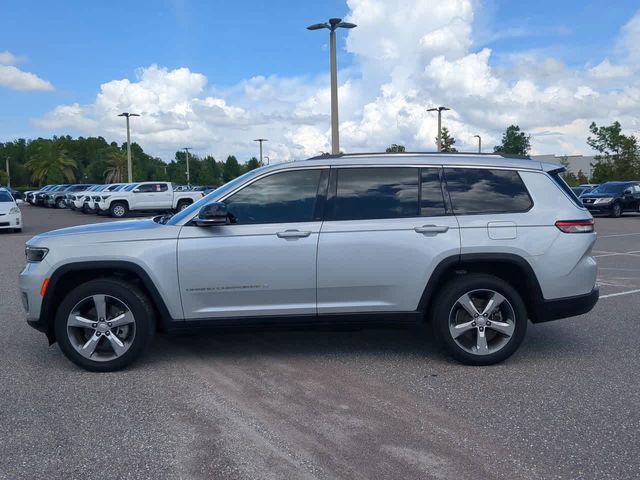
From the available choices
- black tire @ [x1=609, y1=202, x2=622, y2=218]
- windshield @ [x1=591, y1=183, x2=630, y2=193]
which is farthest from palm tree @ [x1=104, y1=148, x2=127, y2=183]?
black tire @ [x1=609, y1=202, x2=622, y2=218]

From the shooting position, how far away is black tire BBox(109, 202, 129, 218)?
30.8 metres

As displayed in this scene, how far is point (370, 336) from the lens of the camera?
645 centimetres

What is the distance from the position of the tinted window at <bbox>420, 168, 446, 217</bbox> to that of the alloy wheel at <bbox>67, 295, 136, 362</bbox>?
2.62 m

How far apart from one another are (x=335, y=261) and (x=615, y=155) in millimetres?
48200

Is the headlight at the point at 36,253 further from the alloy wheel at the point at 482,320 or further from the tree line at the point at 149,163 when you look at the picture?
the tree line at the point at 149,163

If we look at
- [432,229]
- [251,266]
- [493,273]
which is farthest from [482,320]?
[251,266]

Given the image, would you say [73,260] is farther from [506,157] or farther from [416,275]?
[506,157]

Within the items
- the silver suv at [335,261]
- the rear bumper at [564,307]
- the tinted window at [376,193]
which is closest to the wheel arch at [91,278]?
the silver suv at [335,261]

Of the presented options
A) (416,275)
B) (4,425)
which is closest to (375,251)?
(416,275)

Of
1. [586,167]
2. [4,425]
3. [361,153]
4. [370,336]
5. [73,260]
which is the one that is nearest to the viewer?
[4,425]

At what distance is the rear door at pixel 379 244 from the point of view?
5.22 meters

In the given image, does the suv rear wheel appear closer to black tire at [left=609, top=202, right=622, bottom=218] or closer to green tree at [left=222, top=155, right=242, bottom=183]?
black tire at [left=609, top=202, right=622, bottom=218]

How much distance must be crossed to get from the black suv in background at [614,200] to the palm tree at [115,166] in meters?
77.7

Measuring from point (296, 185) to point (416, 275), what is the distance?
4.17ft
